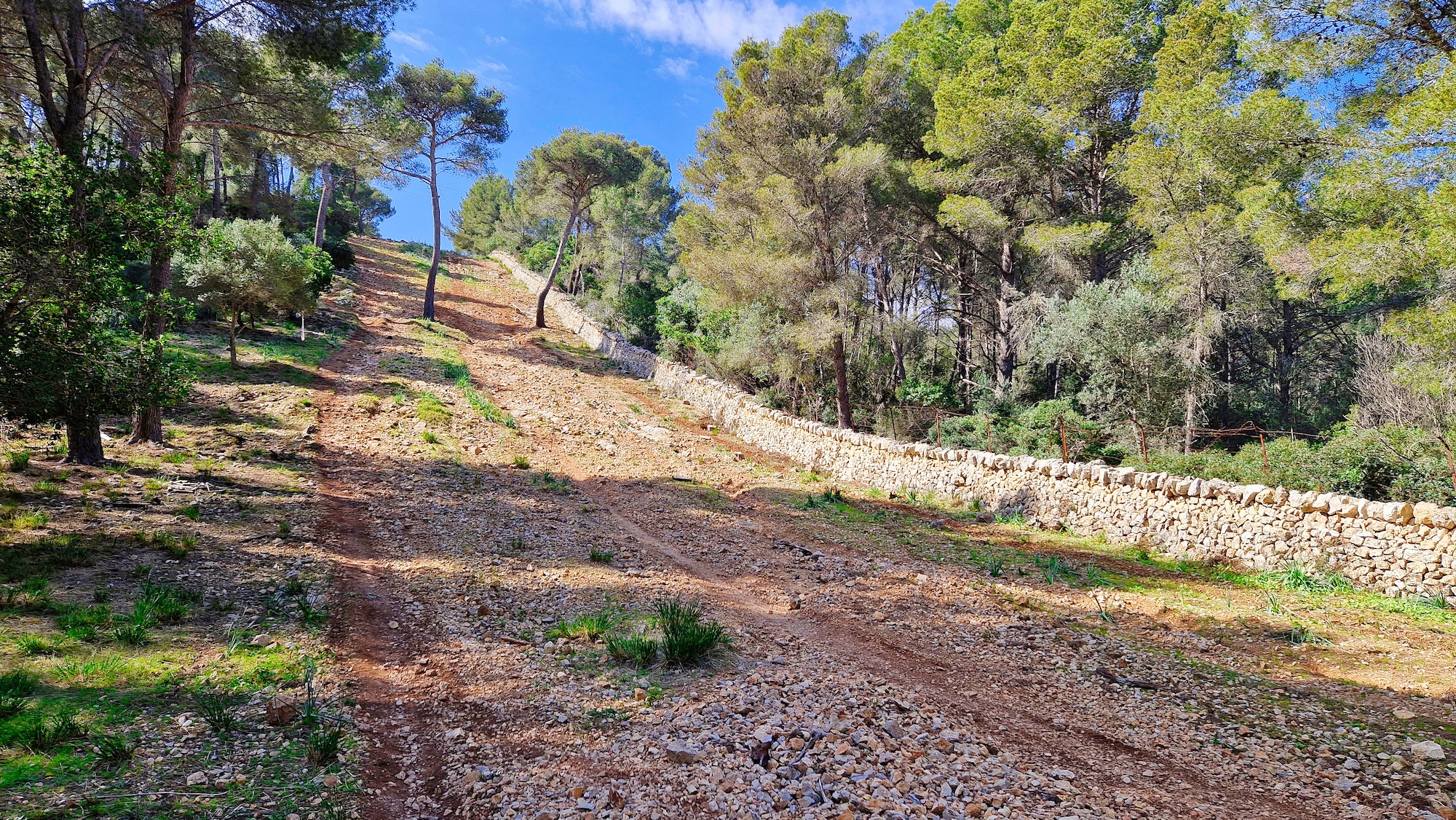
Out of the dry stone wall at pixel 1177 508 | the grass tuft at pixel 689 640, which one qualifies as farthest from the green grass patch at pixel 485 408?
the grass tuft at pixel 689 640

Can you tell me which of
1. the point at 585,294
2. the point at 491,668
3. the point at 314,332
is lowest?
the point at 491,668

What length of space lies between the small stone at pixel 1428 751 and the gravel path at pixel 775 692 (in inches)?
2.9

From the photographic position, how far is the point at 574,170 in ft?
97.5

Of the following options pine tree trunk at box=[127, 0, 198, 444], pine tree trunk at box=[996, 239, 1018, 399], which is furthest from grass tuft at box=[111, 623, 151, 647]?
pine tree trunk at box=[996, 239, 1018, 399]

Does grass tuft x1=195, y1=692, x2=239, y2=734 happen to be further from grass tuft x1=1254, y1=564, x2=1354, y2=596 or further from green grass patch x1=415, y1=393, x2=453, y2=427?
grass tuft x1=1254, y1=564, x2=1354, y2=596

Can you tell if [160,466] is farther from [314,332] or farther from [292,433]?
[314,332]

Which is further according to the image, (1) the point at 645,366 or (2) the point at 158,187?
(1) the point at 645,366

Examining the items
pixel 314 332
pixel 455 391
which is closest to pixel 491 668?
pixel 455 391

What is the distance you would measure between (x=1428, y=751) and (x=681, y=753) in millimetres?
5317

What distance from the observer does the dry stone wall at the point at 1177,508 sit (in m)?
7.52

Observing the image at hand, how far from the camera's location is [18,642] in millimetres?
4457

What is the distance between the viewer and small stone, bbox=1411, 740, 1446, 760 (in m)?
4.26

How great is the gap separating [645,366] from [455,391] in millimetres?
9306

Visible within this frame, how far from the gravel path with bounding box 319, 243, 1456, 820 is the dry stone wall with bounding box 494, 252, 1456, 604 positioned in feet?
10.9
